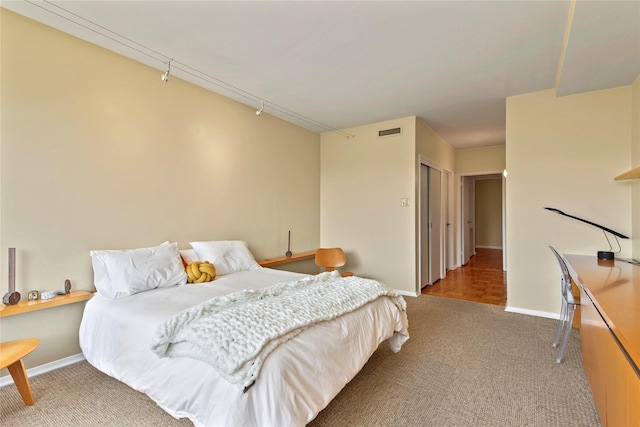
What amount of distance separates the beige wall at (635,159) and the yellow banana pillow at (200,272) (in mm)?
4140

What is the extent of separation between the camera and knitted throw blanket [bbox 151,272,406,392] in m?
1.34

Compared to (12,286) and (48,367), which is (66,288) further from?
(48,367)

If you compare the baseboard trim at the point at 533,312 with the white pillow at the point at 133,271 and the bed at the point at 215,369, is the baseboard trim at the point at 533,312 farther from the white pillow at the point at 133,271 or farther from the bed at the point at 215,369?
the white pillow at the point at 133,271

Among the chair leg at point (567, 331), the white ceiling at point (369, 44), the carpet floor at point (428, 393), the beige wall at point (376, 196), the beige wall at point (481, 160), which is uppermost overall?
the white ceiling at point (369, 44)

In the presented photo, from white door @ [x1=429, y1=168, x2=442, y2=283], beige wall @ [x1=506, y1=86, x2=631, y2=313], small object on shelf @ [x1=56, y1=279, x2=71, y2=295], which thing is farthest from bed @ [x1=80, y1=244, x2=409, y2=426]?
white door @ [x1=429, y1=168, x2=442, y2=283]

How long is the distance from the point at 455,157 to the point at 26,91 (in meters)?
6.87

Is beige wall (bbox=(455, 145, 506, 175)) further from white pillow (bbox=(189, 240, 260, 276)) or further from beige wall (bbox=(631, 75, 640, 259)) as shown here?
white pillow (bbox=(189, 240, 260, 276))

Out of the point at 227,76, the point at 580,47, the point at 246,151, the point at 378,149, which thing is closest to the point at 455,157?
the point at 378,149

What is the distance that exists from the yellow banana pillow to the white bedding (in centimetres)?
24

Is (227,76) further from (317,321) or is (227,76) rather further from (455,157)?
(455,157)

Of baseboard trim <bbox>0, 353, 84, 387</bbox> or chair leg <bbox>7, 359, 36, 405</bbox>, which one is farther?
baseboard trim <bbox>0, 353, 84, 387</bbox>

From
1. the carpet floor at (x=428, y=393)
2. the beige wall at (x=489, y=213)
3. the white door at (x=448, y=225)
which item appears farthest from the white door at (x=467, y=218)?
the carpet floor at (x=428, y=393)

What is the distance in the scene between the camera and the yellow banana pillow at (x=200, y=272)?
278 centimetres

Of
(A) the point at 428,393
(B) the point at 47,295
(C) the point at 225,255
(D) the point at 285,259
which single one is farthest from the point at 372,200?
(B) the point at 47,295
